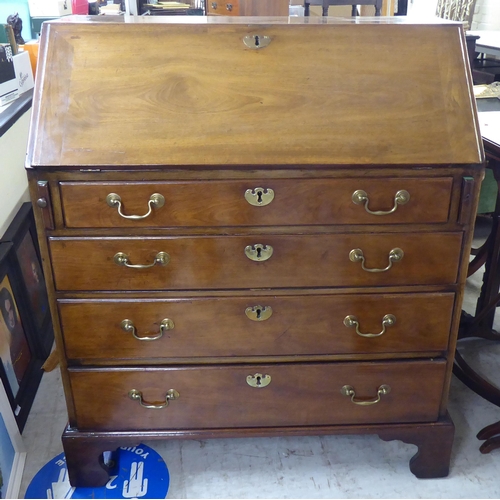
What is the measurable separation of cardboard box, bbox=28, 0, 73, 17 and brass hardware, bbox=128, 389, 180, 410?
191 cm

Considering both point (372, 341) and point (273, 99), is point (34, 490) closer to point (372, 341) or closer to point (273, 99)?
point (372, 341)

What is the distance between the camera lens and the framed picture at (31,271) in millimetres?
1684

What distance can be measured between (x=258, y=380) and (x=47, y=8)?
203cm

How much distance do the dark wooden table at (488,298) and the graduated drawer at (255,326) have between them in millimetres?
471

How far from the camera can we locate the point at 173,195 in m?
1.08

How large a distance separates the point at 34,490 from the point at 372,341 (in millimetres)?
981

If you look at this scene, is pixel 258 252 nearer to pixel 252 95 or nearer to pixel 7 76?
pixel 252 95

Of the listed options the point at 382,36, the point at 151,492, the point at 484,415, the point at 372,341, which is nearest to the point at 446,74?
the point at 382,36

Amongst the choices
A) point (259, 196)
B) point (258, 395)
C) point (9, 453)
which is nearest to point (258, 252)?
point (259, 196)

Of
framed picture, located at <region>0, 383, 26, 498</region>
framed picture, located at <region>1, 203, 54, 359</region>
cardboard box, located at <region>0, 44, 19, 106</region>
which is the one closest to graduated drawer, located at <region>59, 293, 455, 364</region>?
framed picture, located at <region>0, 383, 26, 498</region>

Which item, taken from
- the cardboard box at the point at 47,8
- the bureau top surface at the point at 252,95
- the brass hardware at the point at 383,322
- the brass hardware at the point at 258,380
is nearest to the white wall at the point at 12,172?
the bureau top surface at the point at 252,95

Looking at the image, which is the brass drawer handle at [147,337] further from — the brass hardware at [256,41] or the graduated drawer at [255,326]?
the brass hardware at [256,41]

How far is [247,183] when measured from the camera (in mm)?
1078

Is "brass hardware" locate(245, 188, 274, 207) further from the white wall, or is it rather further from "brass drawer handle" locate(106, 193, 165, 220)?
the white wall
